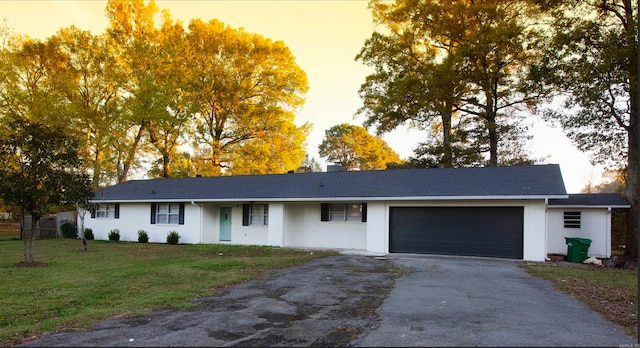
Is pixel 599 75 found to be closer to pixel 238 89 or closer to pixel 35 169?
pixel 35 169

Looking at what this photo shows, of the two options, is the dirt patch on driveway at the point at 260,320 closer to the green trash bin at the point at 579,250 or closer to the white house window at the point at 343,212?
the white house window at the point at 343,212

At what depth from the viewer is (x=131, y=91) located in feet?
104

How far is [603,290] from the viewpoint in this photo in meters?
9.66

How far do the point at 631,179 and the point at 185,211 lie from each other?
20.3 meters

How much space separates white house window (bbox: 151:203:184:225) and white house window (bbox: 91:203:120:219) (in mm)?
2976

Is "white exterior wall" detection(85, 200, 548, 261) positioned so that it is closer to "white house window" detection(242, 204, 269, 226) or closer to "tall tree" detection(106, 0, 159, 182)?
"white house window" detection(242, 204, 269, 226)

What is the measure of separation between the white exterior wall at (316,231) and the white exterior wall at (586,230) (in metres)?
8.34

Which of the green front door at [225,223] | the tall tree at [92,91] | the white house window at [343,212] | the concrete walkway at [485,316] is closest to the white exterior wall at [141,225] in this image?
the green front door at [225,223]

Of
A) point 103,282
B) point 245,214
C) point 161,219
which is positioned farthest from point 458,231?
point 161,219

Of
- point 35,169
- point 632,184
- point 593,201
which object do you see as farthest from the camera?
point 593,201

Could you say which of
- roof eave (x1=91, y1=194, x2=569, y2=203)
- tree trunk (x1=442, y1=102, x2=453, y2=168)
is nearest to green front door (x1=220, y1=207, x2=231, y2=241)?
roof eave (x1=91, y1=194, x2=569, y2=203)

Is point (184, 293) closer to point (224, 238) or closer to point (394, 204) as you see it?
point (394, 204)

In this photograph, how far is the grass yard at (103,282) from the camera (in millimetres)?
6992

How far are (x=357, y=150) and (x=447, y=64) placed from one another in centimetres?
2714
